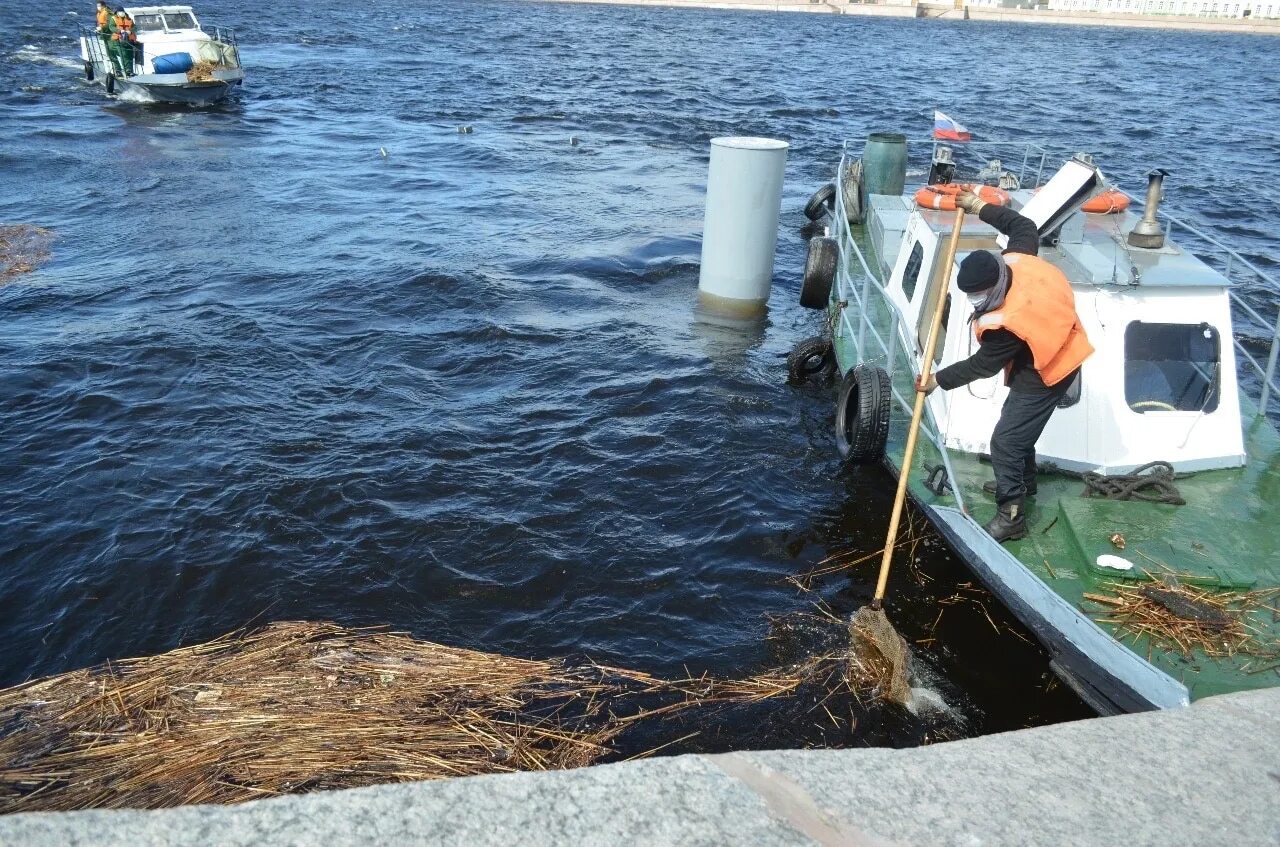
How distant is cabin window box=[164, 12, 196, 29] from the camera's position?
104 feet

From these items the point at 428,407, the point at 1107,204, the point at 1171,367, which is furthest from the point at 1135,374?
the point at 428,407

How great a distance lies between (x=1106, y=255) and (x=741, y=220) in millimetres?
5418

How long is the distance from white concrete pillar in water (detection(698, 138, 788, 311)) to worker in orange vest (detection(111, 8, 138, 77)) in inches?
994

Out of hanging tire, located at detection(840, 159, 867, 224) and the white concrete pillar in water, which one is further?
hanging tire, located at detection(840, 159, 867, 224)

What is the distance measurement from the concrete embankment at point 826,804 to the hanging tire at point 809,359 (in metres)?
7.92

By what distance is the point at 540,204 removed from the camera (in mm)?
20172

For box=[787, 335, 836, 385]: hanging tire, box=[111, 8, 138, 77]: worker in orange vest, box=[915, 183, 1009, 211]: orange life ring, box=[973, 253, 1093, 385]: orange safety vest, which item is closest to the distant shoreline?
box=[111, 8, 138, 77]: worker in orange vest

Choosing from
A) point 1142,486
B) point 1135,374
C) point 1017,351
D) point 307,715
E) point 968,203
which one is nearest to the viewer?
point 307,715

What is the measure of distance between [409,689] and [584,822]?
3604 mm

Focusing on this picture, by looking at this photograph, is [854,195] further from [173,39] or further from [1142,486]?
[173,39]

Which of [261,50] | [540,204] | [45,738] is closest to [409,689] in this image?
[45,738]

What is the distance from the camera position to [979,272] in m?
6.50

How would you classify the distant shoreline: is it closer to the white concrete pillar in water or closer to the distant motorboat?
the distant motorboat

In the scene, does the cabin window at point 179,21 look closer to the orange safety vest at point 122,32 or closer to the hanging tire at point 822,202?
the orange safety vest at point 122,32
